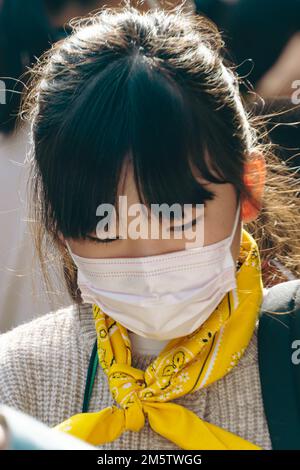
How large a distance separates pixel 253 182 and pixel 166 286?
12.6 inches

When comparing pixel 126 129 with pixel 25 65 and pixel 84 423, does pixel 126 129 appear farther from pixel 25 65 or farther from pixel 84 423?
pixel 25 65

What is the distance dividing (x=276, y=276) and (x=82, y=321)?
21.6 inches

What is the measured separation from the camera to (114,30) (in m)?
1.81

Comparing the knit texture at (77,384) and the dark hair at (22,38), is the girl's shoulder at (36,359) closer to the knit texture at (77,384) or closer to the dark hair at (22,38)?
the knit texture at (77,384)

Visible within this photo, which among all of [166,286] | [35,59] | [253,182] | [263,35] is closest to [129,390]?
[166,286]

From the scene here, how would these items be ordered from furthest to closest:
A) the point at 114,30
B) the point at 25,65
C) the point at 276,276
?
1. the point at 25,65
2. the point at 276,276
3. the point at 114,30

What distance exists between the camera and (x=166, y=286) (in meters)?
1.70

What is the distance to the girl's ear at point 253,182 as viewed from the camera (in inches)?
71.2

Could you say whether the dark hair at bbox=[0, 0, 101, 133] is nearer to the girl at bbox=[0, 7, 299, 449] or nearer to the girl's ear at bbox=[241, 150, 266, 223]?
the girl at bbox=[0, 7, 299, 449]

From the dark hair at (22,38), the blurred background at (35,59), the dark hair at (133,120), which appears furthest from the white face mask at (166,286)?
the dark hair at (22,38)

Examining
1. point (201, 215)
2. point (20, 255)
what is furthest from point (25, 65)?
point (201, 215)

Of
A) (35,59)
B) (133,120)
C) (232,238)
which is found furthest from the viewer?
(35,59)

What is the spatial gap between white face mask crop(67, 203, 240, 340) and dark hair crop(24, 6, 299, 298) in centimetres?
11

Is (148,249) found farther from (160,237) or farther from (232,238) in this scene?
(232,238)
